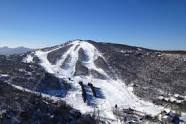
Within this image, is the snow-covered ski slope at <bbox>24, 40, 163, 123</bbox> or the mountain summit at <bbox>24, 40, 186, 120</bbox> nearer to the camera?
the snow-covered ski slope at <bbox>24, 40, 163, 123</bbox>

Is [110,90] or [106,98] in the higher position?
[110,90]

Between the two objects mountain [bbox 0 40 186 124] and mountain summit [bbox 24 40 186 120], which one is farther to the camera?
mountain summit [bbox 24 40 186 120]

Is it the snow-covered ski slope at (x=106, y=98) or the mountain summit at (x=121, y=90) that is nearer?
the snow-covered ski slope at (x=106, y=98)

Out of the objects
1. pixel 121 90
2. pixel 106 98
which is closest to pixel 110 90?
pixel 121 90

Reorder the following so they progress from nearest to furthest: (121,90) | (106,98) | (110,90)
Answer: (106,98) → (121,90) → (110,90)

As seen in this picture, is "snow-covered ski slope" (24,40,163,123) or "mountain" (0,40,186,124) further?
"snow-covered ski slope" (24,40,163,123)

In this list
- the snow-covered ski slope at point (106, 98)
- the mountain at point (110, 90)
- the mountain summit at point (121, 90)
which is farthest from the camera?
the mountain summit at point (121, 90)

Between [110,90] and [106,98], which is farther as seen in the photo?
[110,90]

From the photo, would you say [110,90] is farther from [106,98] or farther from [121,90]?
[106,98]

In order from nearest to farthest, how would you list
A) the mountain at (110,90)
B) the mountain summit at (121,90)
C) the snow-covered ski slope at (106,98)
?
1. the mountain at (110,90)
2. the snow-covered ski slope at (106,98)
3. the mountain summit at (121,90)

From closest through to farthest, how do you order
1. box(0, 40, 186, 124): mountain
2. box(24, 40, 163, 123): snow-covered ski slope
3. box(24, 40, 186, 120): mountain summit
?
1. box(0, 40, 186, 124): mountain
2. box(24, 40, 163, 123): snow-covered ski slope
3. box(24, 40, 186, 120): mountain summit

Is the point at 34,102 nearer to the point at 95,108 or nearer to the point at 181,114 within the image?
the point at 95,108

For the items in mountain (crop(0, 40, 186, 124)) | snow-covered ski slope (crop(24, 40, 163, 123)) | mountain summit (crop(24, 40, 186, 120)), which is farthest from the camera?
mountain summit (crop(24, 40, 186, 120))
